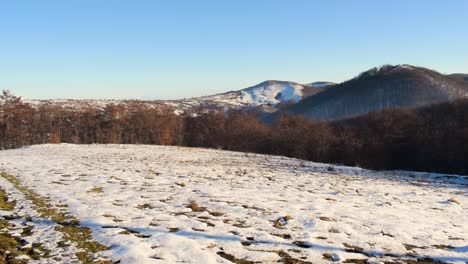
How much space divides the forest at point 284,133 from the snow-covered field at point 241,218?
50347 mm

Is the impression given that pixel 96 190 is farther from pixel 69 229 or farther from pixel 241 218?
pixel 241 218

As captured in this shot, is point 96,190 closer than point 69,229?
No

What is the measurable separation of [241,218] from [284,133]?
78.5 m

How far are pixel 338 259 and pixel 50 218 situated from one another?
8.28 m

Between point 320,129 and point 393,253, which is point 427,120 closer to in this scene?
point 320,129

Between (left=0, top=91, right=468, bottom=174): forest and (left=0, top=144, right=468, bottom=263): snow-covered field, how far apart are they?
50347 millimetres

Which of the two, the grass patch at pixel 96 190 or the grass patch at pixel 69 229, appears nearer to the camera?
the grass patch at pixel 69 229

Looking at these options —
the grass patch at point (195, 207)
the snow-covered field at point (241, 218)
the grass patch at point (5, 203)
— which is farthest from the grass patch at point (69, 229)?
the grass patch at point (195, 207)

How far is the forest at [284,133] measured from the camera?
231 feet

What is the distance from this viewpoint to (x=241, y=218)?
11.8 meters

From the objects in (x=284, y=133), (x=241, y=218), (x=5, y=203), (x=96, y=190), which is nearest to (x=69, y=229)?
(x=5, y=203)

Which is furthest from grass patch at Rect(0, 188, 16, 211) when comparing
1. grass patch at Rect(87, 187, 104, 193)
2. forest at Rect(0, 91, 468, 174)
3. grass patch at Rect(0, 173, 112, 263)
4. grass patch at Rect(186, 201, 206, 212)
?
forest at Rect(0, 91, 468, 174)

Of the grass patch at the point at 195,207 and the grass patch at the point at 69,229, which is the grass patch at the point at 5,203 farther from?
the grass patch at the point at 195,207

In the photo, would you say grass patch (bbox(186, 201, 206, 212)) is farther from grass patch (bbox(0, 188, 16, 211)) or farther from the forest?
the forest
